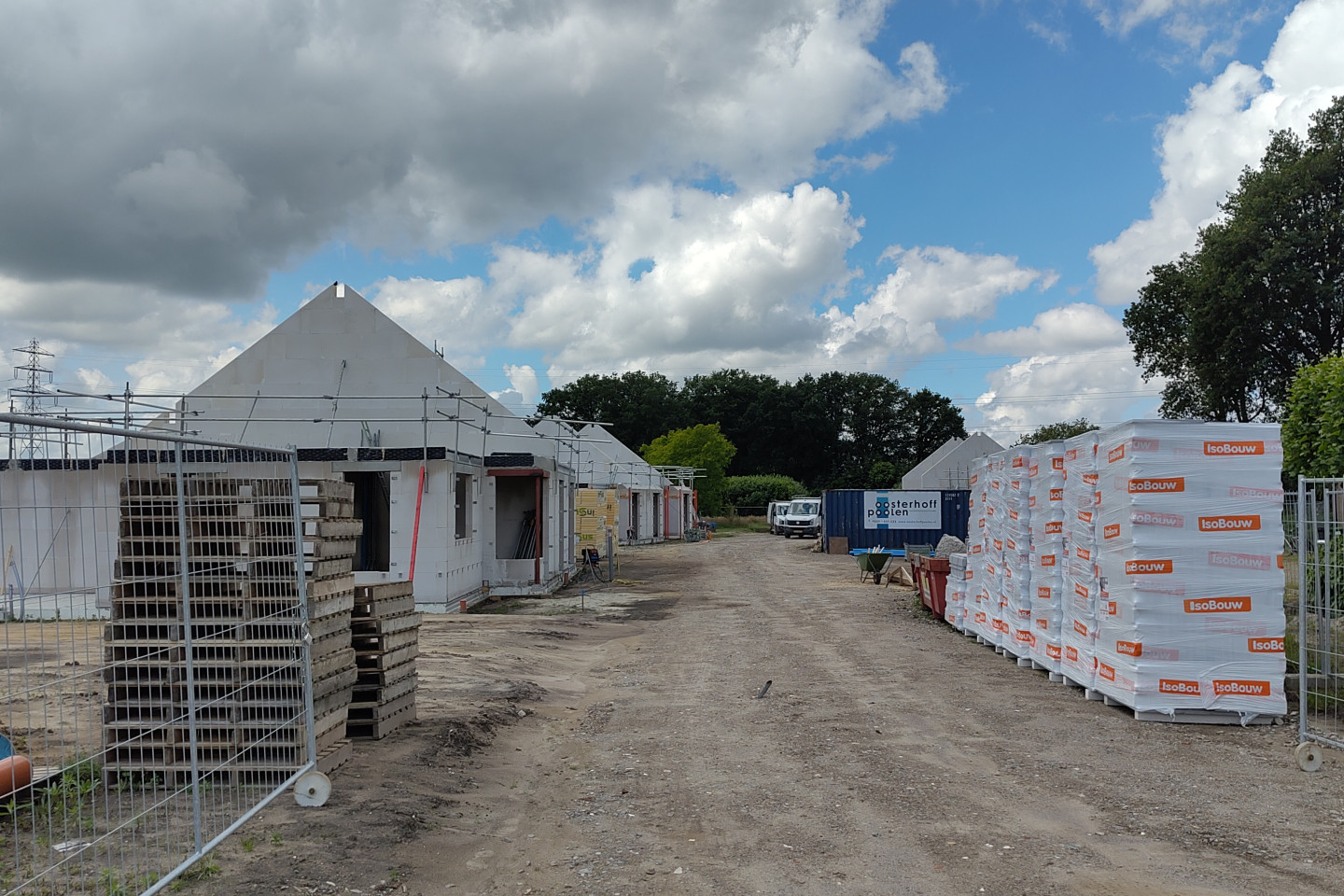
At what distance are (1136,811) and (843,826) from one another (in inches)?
83.0

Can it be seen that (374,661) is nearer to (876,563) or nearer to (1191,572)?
(1191,572)

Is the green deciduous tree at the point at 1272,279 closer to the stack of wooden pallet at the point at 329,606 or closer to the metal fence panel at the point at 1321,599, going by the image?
the metal fence panel at the point at 1321,599

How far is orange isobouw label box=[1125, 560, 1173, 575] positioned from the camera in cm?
930

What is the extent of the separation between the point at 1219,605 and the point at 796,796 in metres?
4.91

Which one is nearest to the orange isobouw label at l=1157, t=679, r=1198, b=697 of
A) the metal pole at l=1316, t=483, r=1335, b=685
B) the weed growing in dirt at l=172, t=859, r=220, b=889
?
the metal pole at l=1316, t=483, r=1335, b=685

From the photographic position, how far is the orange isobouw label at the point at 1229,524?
30.2 feet

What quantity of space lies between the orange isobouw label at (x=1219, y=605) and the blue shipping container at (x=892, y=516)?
24244mm

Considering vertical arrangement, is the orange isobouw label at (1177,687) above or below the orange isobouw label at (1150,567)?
below

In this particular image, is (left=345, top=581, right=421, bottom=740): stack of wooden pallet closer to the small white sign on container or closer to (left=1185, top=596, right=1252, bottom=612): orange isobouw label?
(left=1185, top=596, right=1252, bottom=612): orange isobouw label

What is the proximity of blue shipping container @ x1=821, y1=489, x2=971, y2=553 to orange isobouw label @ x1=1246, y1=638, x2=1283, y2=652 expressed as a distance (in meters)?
A: 24.3

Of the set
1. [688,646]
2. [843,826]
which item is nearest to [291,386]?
[688,646]

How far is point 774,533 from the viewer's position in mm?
59281

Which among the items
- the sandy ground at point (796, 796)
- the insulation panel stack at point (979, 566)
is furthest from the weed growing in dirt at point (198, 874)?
the insulation panel stack at point (979, 566)

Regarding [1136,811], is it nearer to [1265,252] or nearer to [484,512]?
[484,512]
